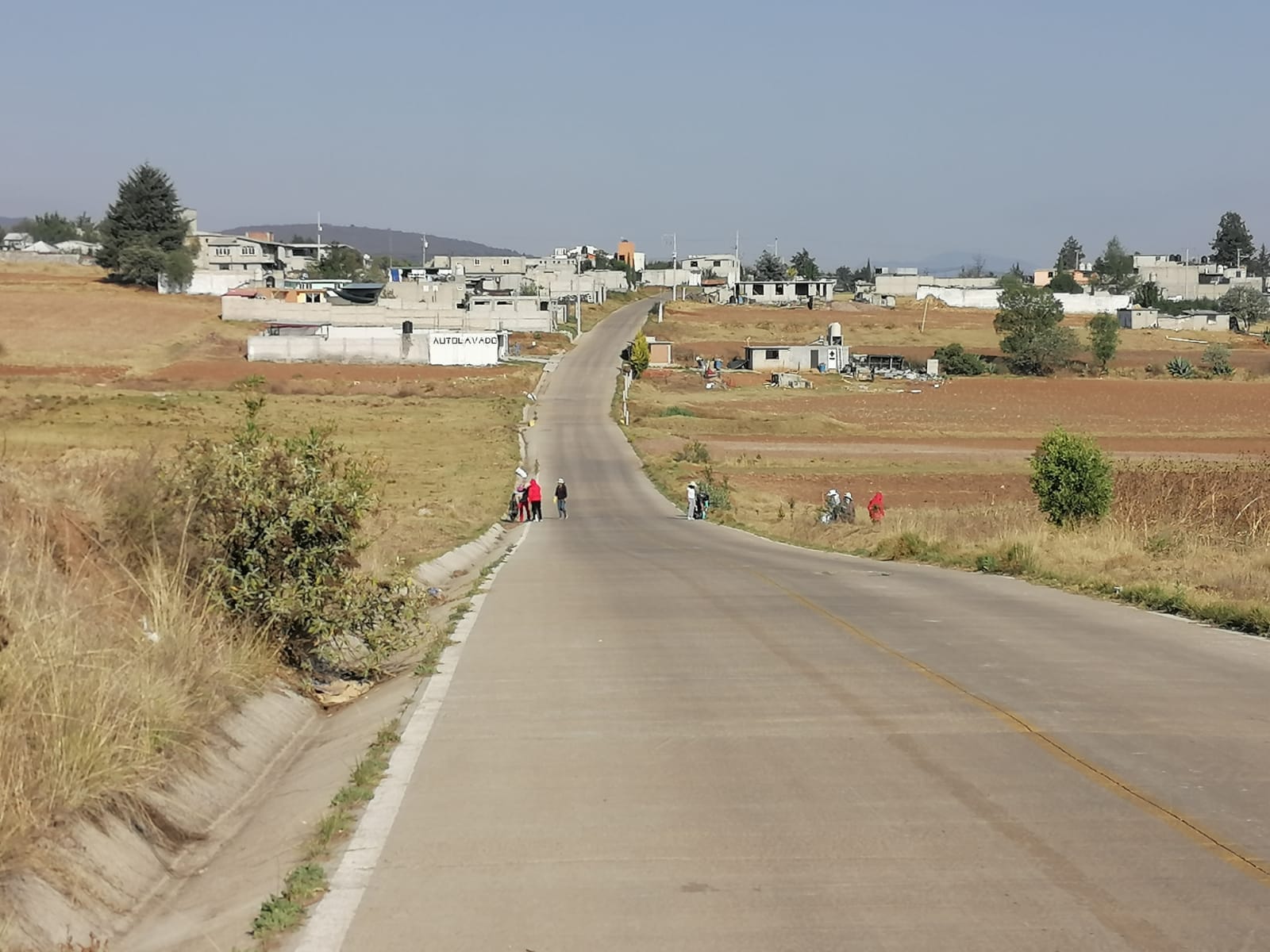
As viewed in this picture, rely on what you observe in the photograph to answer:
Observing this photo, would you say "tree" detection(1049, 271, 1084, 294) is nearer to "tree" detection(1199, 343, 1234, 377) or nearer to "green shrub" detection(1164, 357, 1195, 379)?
"tree" detection(1199, 343, 1234, 377)

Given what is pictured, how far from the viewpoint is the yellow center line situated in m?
6.64

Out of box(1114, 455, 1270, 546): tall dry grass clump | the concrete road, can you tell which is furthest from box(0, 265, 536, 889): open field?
box(1114, 455, 1270, 546): tall dry grass clump

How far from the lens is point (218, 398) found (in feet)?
243

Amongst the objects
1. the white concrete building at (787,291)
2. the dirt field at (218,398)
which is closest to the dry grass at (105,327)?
the dirt field at (218,398)

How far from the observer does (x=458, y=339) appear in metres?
102

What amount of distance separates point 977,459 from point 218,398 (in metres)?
39.4

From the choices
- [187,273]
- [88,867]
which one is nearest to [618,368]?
[187,273]

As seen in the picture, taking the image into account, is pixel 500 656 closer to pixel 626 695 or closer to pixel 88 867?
pixel 626 695

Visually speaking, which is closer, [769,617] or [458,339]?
[769,617]

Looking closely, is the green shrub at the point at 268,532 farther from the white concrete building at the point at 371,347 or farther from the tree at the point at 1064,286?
the tree at the point at 1064,286

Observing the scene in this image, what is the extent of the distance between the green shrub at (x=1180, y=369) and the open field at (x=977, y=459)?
4.00m

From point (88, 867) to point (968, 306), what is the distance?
586 ft

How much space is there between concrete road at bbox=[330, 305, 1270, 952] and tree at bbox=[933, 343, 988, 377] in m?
99.5

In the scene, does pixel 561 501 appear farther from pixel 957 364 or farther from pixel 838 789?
pixel 957 364
